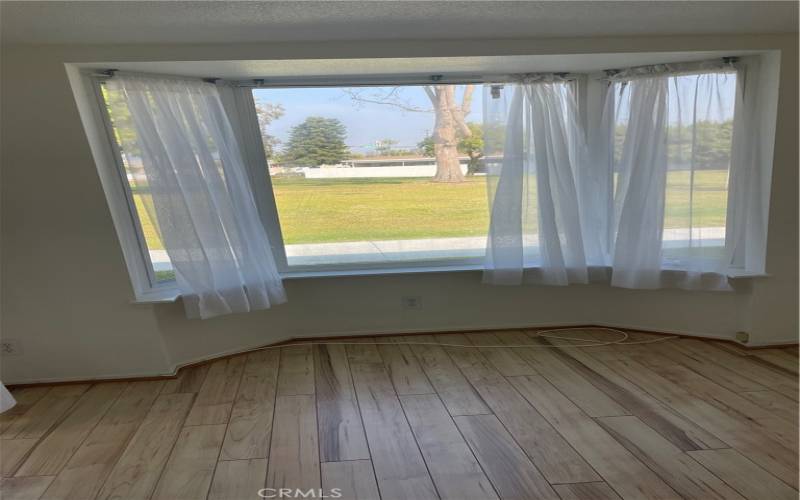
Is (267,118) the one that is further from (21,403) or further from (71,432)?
(21,403)

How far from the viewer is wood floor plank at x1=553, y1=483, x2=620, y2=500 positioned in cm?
170

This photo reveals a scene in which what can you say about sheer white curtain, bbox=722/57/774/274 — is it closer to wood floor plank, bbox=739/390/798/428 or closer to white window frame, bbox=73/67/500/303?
wood floor plank, bbox=739/390/798/428

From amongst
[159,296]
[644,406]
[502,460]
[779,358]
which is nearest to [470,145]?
[644,406]

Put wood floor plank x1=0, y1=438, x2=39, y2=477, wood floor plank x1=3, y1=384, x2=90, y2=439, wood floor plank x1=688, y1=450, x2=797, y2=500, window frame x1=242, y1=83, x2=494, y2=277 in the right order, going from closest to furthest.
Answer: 1. wood floor plank x1=688, y1=450, x2=797, y2=500
2. wood floor plank x1=0, y1=438, x2=39, y2=477
3. wood floor plank x1=3, y1=384, x2=90, y2=439
4. window frame x1=242, y1=83, x2=494, y2=277

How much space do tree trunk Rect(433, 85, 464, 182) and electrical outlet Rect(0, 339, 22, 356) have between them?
280cm

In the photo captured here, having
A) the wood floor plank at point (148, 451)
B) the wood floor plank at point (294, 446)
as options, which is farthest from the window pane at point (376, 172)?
the wood floor plank at point (148, 451)

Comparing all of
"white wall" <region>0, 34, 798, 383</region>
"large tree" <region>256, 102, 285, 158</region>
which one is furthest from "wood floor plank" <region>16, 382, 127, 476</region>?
"large tree" <region>256, 102, 285, 158</region>

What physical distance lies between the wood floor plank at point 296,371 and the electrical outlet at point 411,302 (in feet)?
2.43

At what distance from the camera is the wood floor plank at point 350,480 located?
1766 millimetres

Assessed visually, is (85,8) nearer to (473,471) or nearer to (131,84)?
(131,84)

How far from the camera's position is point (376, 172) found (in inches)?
119

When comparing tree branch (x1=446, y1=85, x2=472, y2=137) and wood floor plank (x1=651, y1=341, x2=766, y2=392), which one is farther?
tree branch (x1=446, y1=85, x2=472, y2=137)

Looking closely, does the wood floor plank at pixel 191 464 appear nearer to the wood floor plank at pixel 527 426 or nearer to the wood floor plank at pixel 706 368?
the wood floor plank at pixel 527 426

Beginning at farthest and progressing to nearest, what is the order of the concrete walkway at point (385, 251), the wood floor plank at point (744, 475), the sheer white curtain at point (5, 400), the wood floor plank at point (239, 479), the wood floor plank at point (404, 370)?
the concrete walkway at point (385, 251) < the wood floor plank at point (404, 370) < the sheer white curtain at point (5, 400) < the wood floor plank at point (239, 479) < the wood floor plank at point (744, 475)
